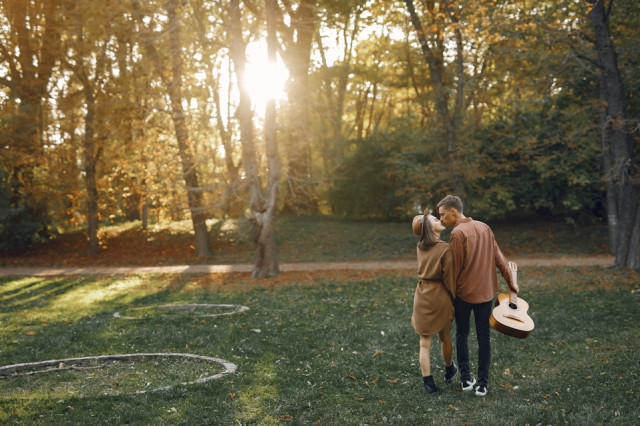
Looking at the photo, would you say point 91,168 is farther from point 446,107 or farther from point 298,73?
point 446,107

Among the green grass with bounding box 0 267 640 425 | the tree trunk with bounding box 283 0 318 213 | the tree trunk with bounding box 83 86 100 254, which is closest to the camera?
the green grass with bounding box 0 267 640 425

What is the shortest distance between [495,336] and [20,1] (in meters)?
24.4

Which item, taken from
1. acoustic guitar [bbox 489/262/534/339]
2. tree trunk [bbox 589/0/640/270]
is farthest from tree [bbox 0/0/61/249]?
acoustic guitar [bbox 489/262/534/339]

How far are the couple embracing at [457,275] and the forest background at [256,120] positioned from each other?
11283mm

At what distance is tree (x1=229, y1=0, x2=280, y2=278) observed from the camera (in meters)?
17.0

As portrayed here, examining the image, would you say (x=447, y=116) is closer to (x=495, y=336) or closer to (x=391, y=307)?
(x=391, y=307)

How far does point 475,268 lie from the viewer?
6.08m

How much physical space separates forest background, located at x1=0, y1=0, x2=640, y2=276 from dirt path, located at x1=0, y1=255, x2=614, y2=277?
74.6 inches

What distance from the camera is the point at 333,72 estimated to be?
2762 cm

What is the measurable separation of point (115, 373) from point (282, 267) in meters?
12.5

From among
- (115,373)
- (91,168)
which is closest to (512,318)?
(115,373)

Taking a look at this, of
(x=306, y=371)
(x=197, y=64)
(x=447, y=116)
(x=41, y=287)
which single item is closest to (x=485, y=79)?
(x=447, y=116)

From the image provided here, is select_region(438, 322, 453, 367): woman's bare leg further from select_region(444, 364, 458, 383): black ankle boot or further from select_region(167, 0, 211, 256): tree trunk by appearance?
select_region(167, 0, 211, 256): tree trunk

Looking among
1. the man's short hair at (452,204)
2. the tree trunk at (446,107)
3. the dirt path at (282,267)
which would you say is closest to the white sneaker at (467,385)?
the man's short hair at (452,204)
